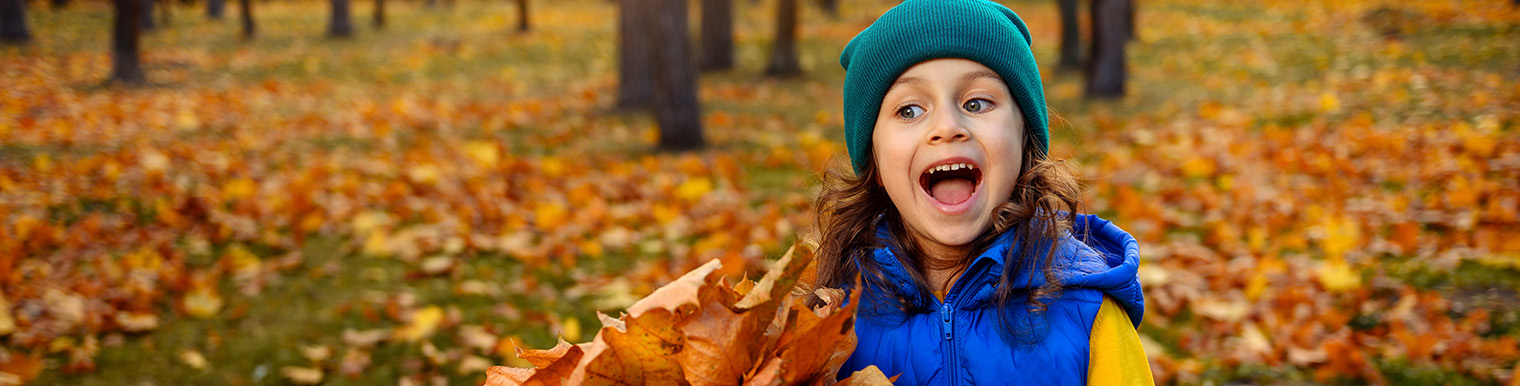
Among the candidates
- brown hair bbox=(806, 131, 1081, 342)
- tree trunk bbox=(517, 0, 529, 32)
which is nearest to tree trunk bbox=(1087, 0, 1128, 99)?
brown hair bbox=(806, 131, 1081, 342)

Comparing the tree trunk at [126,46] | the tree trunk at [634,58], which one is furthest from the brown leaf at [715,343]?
the tree trunk at [126,46]

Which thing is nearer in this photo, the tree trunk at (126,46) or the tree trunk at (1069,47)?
the tree trunk at (126,46)

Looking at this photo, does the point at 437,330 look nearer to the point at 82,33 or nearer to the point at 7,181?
the point at 7,181

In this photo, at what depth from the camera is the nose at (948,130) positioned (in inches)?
53.6

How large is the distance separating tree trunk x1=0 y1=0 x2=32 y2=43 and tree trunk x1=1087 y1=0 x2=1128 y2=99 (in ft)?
50.7

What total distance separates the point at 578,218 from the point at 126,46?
7546 mm

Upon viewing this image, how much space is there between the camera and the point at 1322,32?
13594 mm

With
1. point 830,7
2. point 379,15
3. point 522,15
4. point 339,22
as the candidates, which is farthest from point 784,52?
point 830,7

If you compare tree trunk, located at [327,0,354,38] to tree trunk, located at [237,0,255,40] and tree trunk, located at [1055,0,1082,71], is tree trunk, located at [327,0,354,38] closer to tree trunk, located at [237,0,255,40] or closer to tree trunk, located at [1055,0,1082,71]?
tree trunk, located at [237,0,255,40]

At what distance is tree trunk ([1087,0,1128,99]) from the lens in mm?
9742

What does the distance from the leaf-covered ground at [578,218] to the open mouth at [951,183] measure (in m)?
1.33

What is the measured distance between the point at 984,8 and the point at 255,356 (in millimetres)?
3344

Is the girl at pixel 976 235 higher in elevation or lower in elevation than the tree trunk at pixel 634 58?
higher

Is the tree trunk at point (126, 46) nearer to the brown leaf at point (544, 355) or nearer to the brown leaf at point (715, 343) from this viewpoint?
the brown leaf at point (544, 355)
